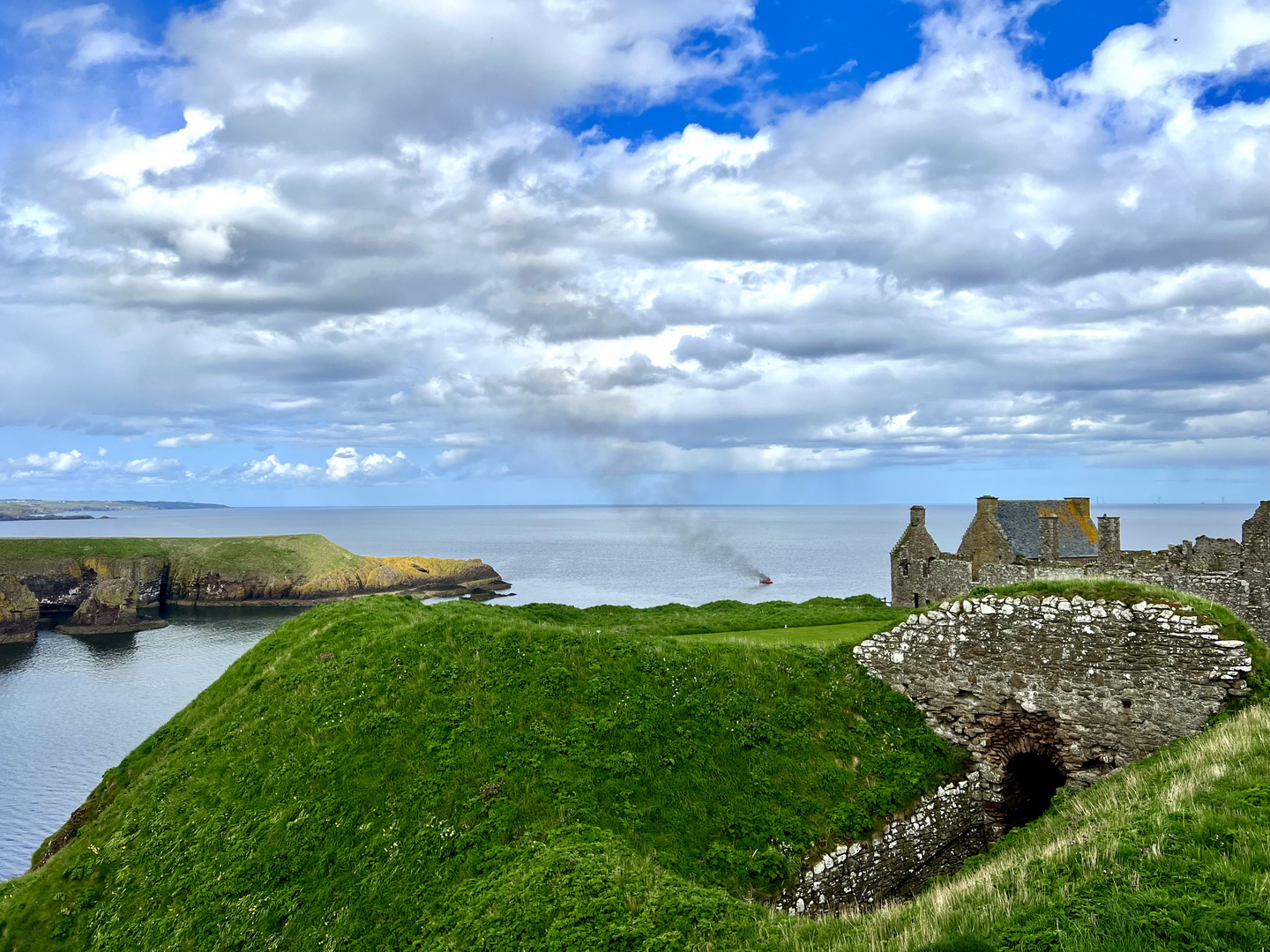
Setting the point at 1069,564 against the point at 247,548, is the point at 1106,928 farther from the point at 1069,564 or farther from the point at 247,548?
the point at 247,548

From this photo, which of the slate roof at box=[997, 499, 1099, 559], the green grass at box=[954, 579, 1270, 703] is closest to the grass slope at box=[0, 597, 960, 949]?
the green grass at box=[954, 579, 1270, 703]

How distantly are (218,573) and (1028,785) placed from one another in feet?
406

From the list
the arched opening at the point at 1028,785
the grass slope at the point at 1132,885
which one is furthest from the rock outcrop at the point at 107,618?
the grass slope at the point at 1132,885

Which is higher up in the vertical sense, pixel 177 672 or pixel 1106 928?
pixel 1106 928

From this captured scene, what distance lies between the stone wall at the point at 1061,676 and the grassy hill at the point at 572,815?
3.07 feet

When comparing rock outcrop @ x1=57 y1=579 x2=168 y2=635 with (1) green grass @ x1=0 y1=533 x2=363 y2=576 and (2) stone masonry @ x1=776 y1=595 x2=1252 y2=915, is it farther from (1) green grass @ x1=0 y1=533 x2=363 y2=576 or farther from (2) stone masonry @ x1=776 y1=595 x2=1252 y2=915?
(2) stone masonry @ x1=776 y1=595 x2=1252 y2=915

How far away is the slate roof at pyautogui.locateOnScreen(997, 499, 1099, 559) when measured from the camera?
124 ft

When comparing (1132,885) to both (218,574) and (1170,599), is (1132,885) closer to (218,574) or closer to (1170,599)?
(1170,599)

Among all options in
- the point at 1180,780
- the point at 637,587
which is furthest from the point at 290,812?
the point at 637,587

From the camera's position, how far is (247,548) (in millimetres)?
121062

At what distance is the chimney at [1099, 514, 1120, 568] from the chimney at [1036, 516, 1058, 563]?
2925mm

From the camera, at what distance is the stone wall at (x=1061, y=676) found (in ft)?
46.9

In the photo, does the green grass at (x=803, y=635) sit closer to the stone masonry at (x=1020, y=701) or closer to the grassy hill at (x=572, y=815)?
the grassy hill at (x=572, y=815)

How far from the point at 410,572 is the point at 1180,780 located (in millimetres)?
113189
